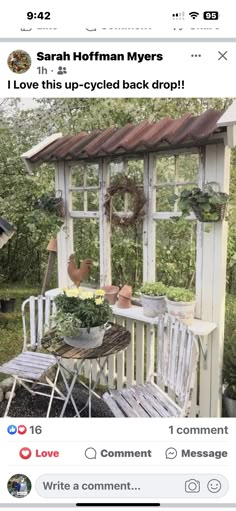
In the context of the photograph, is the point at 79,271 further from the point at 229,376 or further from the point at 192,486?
the point at 192,486

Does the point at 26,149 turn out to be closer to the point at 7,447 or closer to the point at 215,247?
the point at 215,247

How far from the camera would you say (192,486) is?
85 cm

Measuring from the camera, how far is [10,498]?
87cm

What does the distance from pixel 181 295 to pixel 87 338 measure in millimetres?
419

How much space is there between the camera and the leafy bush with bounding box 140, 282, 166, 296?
150 centimetres

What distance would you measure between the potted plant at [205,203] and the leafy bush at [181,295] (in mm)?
309

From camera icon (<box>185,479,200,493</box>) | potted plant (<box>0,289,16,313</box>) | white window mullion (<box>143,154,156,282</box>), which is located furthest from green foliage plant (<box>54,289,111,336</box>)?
potted plant (<box>0,289,16,313</box>)

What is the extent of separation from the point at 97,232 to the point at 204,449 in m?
1.14

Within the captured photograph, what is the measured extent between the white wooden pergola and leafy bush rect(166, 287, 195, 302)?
2.1 inches
